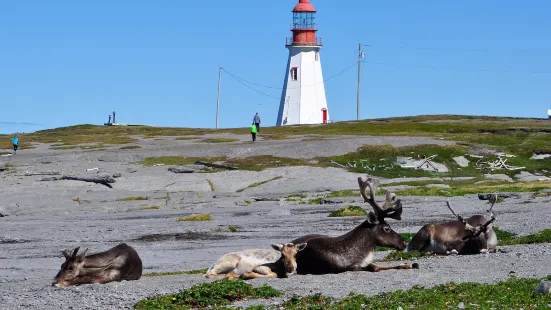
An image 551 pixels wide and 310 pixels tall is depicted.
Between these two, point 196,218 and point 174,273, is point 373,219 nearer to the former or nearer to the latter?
point 174,273

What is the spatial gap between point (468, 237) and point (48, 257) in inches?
433

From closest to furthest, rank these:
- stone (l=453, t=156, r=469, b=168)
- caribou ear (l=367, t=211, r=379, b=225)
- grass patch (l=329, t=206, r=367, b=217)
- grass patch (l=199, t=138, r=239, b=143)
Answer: caribou ear (l=367, t=211, r=379, b=225), grass patch (l=329, t=206, r=367, b=217), stone (l=453, t=156, r=469, b=168), grass patch (l=199, t=138, r=239, b=143)

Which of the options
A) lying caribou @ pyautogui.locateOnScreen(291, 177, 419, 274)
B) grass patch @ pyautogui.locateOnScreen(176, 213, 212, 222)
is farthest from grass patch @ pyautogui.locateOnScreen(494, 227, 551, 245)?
grass patch @ pyautogui.locateOnScreen(176, 213, 212, 222)

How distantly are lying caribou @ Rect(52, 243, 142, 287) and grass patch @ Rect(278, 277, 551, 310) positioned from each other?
13.5 ft

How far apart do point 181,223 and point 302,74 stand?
71319mm

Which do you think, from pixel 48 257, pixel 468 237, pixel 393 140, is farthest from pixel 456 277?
pixel 393 140

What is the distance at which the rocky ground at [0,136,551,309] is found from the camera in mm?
17281

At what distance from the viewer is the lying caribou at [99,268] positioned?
17.7 m

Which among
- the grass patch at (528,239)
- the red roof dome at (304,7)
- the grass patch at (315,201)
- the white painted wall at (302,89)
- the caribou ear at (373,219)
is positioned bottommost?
the grass patch at (315,201)

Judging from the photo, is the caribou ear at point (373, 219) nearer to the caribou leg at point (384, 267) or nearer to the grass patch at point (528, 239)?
the caribou leg at point (384, 267)

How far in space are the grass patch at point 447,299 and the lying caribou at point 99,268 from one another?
412 cm

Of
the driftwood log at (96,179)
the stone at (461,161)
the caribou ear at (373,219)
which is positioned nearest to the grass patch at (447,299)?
the caribou ear at (373,219)

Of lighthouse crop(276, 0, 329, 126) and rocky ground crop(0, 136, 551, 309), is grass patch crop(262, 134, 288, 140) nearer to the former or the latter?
rocky ground crop(0, 136, 551, 309)

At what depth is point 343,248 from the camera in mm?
18641
